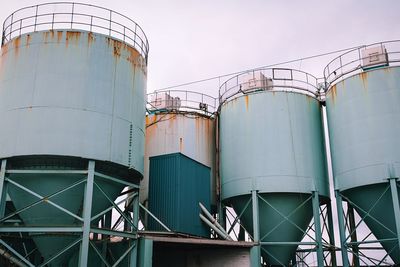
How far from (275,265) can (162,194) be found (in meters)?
6.59

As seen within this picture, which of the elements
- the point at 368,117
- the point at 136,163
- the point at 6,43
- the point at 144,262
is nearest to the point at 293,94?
the point at 368,117

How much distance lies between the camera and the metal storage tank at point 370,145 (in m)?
17.3

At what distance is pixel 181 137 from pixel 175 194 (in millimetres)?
5599

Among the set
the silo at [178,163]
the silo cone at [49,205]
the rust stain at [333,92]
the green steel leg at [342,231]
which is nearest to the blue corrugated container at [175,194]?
the silo at [178,163]

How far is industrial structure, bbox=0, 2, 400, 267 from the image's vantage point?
13.5m

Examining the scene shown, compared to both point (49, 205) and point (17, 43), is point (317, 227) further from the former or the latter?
point (17, 43)

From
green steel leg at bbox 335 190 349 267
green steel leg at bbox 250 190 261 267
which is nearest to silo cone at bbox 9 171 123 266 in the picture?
green steel leg at bbox 250 190 261 267

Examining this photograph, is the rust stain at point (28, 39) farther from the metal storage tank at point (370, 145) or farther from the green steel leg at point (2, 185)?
the metal storage tank at point (370, 145)

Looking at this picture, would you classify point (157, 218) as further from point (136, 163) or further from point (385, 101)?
point (385, 101)

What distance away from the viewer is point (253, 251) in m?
18.1

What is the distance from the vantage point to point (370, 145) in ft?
58.5

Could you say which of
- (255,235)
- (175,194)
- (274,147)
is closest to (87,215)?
(175,194)

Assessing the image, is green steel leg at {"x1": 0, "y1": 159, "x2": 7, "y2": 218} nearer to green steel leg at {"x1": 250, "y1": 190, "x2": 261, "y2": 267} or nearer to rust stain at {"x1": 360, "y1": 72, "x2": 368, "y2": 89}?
green steel leg at {"x1": 250, "y1": 190, "x2": 261, "y2": 267}

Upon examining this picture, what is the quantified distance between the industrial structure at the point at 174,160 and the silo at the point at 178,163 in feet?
0.20
